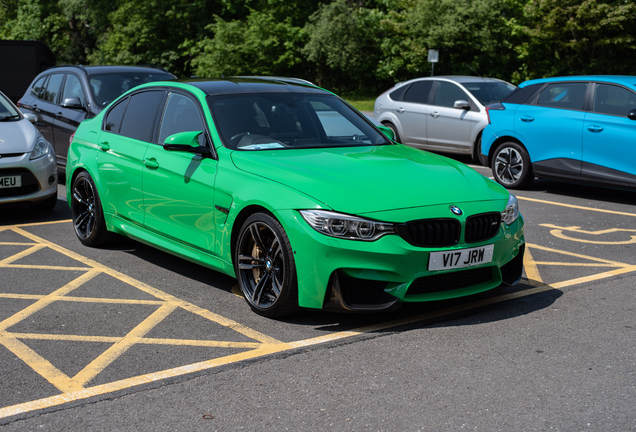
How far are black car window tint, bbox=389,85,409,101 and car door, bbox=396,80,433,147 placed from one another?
0.10m

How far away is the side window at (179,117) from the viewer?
565 centimetres

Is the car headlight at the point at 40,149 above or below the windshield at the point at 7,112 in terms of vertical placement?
below

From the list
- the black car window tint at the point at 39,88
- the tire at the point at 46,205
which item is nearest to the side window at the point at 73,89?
the black car window tint at the point at 39,88

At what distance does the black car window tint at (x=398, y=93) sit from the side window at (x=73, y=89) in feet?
20.8

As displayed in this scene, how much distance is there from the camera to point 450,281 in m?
4.66

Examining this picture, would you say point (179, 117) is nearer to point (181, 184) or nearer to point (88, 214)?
point (181, 184)

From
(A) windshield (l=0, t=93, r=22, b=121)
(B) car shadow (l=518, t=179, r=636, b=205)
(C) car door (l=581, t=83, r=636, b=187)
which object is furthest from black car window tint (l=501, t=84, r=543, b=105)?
(A) windshield (l=0, t=93, r=22, b=121)

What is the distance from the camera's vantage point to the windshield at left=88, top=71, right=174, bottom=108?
10.2 meters

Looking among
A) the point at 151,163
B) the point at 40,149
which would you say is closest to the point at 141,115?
the point at 151,163

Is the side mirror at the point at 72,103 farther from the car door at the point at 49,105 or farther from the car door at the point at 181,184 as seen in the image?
the car door at the point at 181,184

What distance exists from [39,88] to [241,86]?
6.83 meters

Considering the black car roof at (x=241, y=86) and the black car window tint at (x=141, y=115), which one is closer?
the black car roof at (x=241, y=86)

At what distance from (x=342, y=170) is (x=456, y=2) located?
3019cm

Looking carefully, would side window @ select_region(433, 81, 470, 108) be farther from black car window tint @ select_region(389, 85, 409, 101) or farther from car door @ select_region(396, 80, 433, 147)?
black car window tint @ select_region(389, 85, 409, 101)
